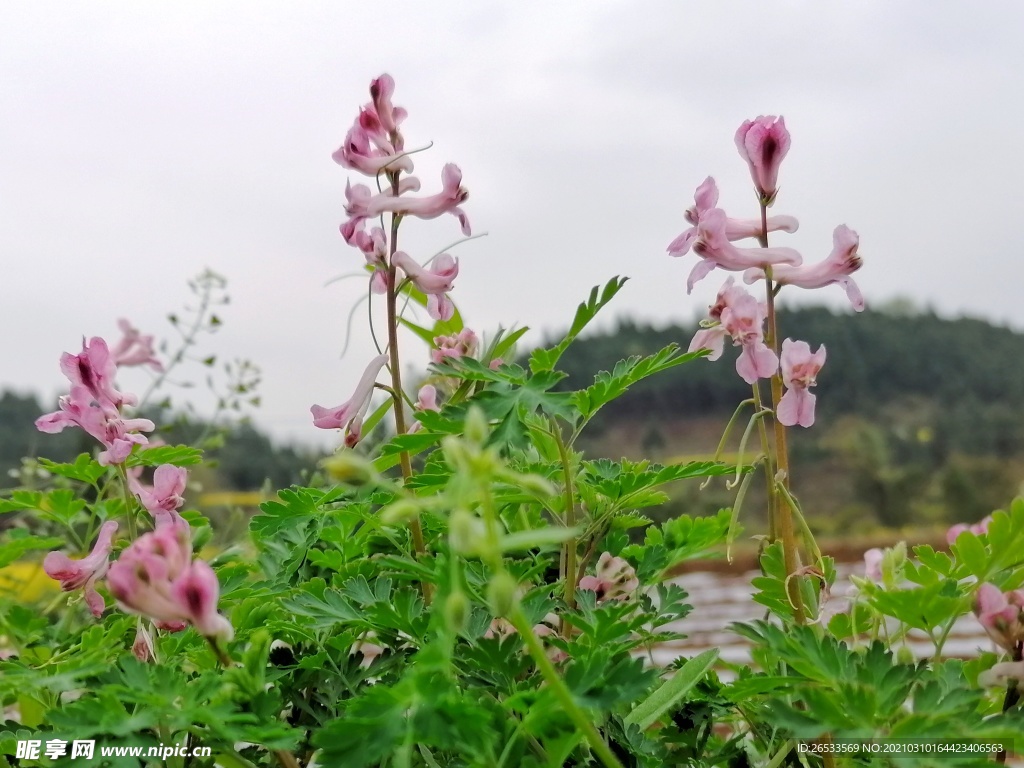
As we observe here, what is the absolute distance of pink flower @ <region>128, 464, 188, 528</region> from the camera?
58 centimetres

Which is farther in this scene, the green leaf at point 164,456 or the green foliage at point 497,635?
the green leaf at point 164,456

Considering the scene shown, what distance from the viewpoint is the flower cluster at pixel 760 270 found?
529 millimetres

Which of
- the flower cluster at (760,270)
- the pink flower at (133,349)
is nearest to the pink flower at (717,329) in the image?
the flower cluster at (760,270)

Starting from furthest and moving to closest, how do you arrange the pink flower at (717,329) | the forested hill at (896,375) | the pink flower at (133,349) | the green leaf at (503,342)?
the forested hill at (896,375) < the pink flower at (133,349) < the green leaf at (503,342) < the pink flower at (717,329)

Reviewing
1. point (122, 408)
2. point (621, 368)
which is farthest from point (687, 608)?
point (122, 408)

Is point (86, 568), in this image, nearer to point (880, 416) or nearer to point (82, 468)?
point (82, 468)

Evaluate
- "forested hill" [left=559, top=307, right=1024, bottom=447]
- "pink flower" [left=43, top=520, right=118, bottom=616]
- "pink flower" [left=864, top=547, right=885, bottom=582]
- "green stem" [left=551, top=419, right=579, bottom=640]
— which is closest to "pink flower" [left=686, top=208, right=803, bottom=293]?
"green stem" [left=551, top=419, right=579, bottom=640]

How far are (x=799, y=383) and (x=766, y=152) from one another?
0.16m

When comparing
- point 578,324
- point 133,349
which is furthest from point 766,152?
point 133,349

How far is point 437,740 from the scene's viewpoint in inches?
13.9

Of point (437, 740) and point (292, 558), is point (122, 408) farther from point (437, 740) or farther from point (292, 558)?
point (437, 740)

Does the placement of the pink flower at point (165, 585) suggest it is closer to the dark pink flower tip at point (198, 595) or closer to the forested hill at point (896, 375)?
the dark pink flower tip at point (198, 595)

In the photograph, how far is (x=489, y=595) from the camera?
0.33 m

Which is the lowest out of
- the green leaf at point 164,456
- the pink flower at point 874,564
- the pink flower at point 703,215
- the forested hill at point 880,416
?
the forested hill at point 880,416
